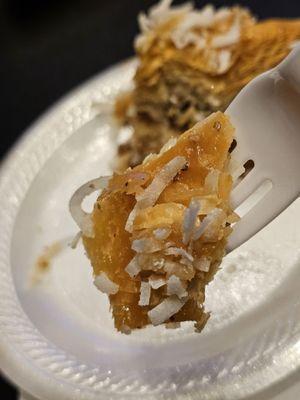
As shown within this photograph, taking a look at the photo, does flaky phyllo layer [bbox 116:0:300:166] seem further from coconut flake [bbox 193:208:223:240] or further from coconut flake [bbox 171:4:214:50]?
coconut flake [bbox 193:208:223:240]

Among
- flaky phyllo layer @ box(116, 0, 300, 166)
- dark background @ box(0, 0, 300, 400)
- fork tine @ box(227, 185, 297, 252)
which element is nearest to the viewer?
fork tine @ box(227, 185, 297, 252)

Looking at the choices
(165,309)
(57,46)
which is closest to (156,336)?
(165,309)

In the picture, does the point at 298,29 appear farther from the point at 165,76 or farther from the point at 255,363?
the point at 255,363

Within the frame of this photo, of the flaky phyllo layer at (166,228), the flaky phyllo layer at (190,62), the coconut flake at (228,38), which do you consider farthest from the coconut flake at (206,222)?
the coconut flake at (228,38)

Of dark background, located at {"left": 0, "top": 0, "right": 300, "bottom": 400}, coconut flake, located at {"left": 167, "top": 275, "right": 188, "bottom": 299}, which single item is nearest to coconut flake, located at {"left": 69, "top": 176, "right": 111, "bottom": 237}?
coconut flake, located at {"left": 167, "top": 275, "right": 188, "bottom": 299}

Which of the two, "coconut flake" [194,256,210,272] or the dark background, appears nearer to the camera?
"coconut flake" [194,256,210,272]

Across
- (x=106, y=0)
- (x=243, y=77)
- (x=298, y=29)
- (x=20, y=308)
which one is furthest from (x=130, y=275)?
(x=106, y=0)

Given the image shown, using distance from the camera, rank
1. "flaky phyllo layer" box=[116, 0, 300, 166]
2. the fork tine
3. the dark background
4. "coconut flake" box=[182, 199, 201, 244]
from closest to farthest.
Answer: "coconut flake" box=[182, 199, 201, 244] < the fork tine < "flaky phyllo layer" box=[116, 0, 300, 166] < the dark background

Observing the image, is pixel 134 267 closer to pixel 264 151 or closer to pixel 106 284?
pixel 106 284
